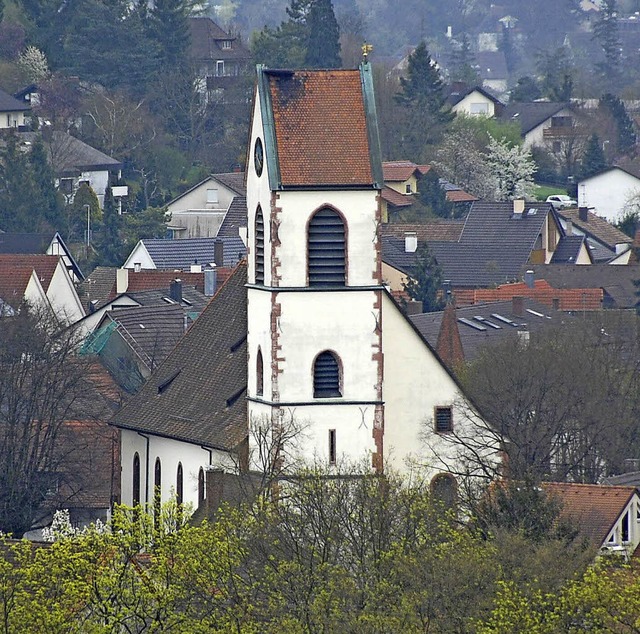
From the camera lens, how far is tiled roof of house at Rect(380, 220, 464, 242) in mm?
119062

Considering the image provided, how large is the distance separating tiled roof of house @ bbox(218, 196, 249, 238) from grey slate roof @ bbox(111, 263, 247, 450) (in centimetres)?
5946

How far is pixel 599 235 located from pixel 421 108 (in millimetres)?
22237

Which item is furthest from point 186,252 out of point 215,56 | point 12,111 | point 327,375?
point 327,375

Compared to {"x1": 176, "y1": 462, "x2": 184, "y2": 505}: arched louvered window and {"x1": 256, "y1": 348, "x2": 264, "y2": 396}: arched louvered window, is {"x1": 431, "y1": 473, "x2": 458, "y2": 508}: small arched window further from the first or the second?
{"x1": 176, "y1": 462, "x2": 184, "y2": 505}: arched louvered window

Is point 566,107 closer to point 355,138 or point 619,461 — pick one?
point 619,461

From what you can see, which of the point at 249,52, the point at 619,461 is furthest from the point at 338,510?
the point at 249,52

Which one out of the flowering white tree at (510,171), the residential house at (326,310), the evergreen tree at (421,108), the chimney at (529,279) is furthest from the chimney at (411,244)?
the residential house at (326,310)

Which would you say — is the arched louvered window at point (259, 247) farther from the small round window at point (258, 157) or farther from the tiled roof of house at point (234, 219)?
the tiled roof of house at point (234, 219)

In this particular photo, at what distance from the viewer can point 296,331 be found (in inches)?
2130

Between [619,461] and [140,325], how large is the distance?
1729 centimetres

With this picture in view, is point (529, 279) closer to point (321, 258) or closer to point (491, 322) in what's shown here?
point (491, 322)

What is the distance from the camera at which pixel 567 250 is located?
11944 cm

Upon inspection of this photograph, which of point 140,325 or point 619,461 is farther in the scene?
point 140,325

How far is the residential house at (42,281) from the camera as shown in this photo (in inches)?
3903
